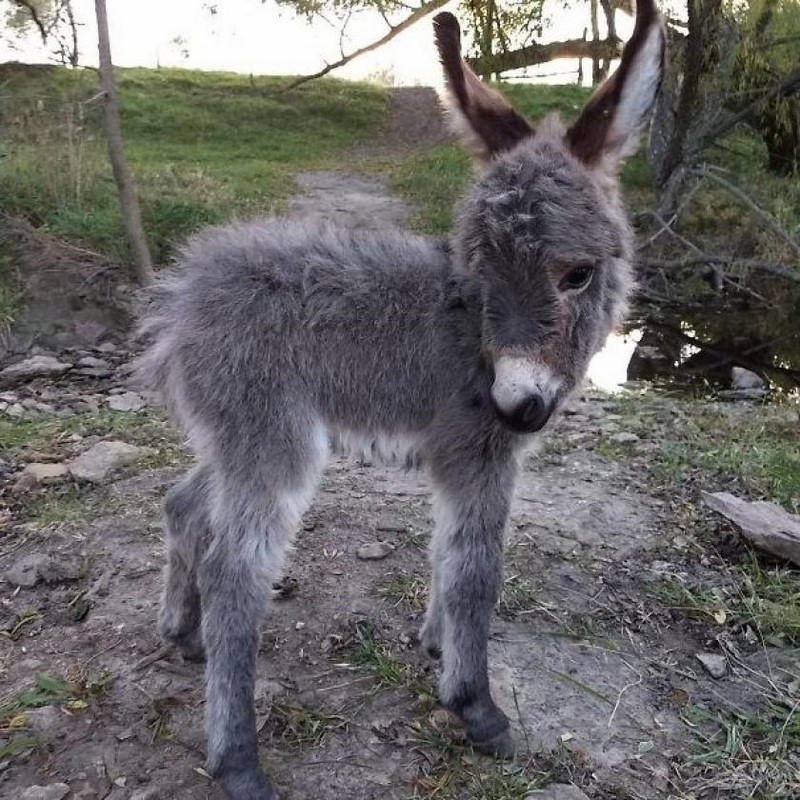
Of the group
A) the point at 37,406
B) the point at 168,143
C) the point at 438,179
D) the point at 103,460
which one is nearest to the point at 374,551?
the point at 103,460

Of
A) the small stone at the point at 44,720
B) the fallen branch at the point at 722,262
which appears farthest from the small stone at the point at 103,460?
the fallen branch at the point at 722,262

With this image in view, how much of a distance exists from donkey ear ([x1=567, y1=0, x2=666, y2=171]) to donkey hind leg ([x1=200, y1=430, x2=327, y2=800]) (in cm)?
136

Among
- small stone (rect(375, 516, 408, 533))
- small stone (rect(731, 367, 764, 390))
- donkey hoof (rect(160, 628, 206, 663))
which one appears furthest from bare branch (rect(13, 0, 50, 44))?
small stone (rect(731, 367, 764, 390))

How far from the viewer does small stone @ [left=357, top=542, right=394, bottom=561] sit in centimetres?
355

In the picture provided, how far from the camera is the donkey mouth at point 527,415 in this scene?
218cm

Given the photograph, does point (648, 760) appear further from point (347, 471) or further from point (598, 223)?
point (347, 471)

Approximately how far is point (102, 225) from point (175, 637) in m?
5.00

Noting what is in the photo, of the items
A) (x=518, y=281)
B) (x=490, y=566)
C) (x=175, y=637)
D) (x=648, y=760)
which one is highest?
(x=518, y=281)

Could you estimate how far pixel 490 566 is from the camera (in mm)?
2621

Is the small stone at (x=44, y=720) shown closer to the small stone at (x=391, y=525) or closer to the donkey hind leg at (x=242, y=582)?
the donkey hind leg at (x=242, y=582)

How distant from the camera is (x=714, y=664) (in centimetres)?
295

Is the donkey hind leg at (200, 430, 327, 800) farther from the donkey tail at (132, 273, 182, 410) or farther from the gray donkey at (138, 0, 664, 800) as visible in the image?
the donkey tail at (132, 273, 182, 410)

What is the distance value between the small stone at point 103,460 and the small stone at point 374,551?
5.08 feet

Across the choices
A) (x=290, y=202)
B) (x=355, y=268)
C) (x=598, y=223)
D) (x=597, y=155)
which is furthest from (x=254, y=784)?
(x=290, y=202)
